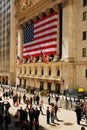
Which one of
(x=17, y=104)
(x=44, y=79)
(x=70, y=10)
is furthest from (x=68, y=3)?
(x=17, y=104)

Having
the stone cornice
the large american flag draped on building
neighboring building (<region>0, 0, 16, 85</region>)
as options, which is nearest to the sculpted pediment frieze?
the stone cornice

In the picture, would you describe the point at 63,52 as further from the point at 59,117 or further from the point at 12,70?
the point at 12,70

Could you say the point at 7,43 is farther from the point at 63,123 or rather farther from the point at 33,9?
the point at 63,123

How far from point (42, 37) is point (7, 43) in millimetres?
31468

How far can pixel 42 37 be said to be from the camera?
199ft

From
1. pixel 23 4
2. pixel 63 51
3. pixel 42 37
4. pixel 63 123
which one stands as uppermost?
pixel 23 4

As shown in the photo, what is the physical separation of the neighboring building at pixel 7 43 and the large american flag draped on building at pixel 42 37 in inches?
559

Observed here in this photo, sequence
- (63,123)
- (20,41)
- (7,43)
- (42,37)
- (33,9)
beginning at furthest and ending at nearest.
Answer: (7,43)
(20,41)
(33,9)
(42,37)
(63,123)

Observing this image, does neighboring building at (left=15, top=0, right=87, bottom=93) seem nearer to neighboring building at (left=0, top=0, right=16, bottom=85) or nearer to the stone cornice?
the stone cornice

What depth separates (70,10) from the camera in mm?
51969

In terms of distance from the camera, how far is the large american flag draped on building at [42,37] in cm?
5597

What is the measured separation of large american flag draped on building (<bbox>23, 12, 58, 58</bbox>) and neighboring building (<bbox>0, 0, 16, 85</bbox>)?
14210mm

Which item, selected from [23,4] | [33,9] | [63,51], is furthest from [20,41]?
[63,51]

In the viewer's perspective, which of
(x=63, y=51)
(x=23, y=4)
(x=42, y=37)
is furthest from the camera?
(x=23, y=4)
